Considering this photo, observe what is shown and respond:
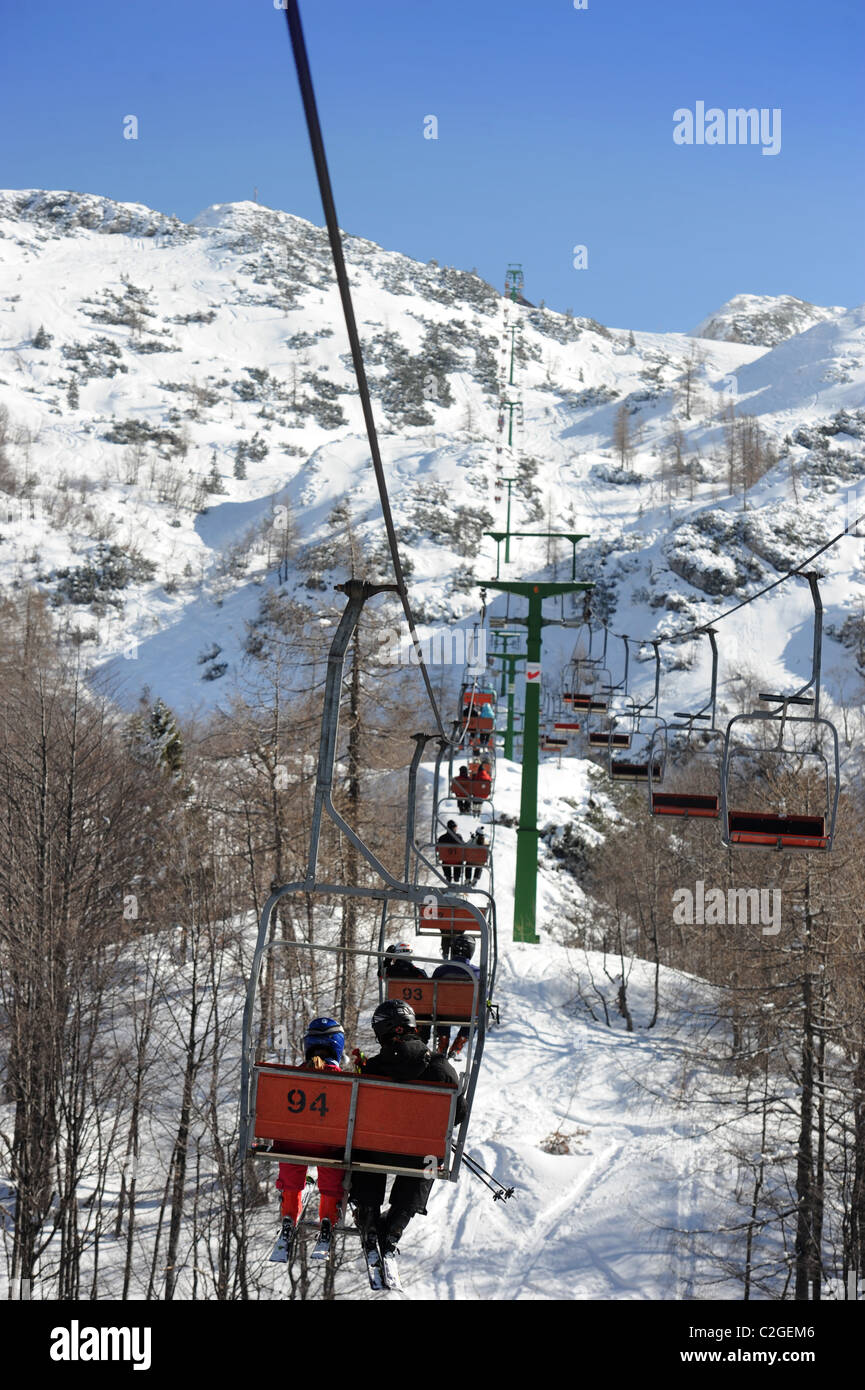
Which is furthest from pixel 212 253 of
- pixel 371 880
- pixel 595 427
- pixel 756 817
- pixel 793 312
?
pixel 756 817

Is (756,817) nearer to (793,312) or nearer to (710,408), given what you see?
(710,408)

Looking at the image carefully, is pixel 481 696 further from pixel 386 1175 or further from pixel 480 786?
pixel 386 1175

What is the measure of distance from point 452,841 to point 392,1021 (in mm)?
6324

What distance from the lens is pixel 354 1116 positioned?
4512 millimetres

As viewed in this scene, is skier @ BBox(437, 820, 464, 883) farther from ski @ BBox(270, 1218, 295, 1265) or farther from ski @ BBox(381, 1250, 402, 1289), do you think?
ski @ BBox(270, 1218, 295, 1265)

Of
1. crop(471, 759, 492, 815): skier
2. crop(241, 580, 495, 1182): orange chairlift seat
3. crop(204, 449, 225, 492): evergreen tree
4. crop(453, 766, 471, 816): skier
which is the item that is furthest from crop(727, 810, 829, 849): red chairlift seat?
crop(204, 449, 225, 492): evergreen tree

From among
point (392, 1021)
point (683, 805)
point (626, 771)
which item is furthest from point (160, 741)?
point (392, 1021)

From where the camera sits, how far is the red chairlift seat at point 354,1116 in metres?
4.49

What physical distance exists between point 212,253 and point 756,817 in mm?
171868

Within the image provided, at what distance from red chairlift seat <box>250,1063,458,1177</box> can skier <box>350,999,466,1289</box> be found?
0.50 metres

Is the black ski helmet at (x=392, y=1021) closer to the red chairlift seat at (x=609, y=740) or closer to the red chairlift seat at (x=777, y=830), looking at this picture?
the red chairlift seat at (x=777, y=830)

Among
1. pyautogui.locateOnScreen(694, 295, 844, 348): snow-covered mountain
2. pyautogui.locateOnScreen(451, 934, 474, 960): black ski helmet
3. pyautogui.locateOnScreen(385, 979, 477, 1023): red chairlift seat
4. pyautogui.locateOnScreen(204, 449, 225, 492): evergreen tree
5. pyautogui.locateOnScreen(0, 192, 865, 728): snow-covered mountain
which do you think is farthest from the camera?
pyautogui.locateOnScreen(694, 295, 844, 348): snow-covered mountain

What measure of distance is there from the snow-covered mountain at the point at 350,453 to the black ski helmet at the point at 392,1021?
106 feet

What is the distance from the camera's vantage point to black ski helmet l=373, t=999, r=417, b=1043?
16.9ft
